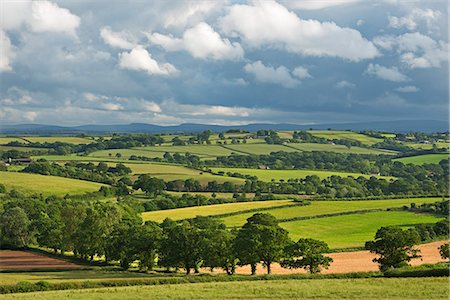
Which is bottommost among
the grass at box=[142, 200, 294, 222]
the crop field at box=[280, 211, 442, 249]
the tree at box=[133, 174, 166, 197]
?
the crop field at box=[280, 211, 442, 249]

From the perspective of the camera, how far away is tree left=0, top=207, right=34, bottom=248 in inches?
3767

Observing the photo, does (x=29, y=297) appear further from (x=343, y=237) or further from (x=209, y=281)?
(x=343, y=237)

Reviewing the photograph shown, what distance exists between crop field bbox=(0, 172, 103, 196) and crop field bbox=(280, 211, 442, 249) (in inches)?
2470

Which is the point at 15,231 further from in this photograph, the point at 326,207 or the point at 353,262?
the point at 326,207

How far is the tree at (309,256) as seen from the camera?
69.7 meters

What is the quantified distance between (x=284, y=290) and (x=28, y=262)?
139 ft

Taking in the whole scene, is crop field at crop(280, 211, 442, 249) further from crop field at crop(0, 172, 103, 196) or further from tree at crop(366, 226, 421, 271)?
crop field at crop(0, 172, 103, 196)

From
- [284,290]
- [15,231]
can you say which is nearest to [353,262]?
[284,290]

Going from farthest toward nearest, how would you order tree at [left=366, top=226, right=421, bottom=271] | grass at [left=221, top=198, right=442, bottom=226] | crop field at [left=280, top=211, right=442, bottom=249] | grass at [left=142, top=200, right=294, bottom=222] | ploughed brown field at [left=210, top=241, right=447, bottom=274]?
grass at [left=142, top=200, right=294, bottom=222], grass at [left=221, top=198, right=442, bottom=226], crop field at [left=280, top=211, right=442, bottom=249], ploughed brown field at [left=210, top=241, right=447, bottom=274], tree at [left=366, top=226, right=421, bottom=271]

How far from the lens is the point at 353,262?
8044 cm

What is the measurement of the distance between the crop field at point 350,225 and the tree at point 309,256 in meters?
25.4

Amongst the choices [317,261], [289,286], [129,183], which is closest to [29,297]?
[289,286]

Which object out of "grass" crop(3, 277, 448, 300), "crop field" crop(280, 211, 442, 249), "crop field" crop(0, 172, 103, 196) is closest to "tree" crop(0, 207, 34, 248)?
"crop field" crop(280, 211, 442, 249)

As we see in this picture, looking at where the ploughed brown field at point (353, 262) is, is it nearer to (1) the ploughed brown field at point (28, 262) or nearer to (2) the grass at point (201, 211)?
(1) the ploughed brown field at point (28, 262)
